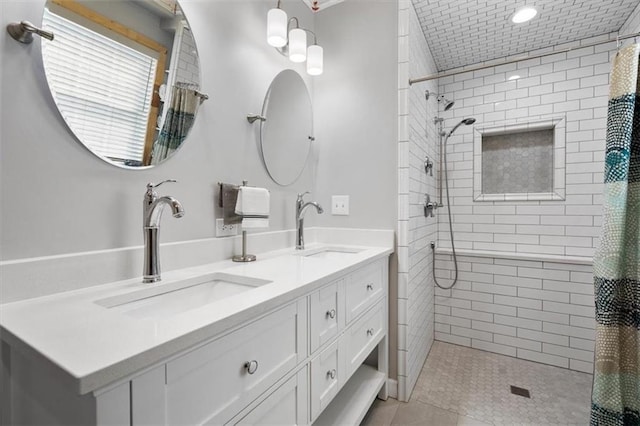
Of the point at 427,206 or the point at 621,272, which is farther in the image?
the point at 427,206

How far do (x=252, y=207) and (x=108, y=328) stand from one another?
818 mm

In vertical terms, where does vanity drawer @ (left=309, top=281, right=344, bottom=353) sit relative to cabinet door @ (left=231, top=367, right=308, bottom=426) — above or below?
above

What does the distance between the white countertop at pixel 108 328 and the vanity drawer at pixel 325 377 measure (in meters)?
0.32

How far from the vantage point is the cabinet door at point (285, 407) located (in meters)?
0.79

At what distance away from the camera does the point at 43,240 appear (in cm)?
82

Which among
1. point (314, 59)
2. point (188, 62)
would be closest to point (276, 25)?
point (314, 59)

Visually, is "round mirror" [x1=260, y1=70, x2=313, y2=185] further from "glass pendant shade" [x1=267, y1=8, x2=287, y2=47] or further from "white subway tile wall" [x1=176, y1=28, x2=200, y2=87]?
"white subway tile wall" [x1=176, y1=28, x2=200, y2=87]

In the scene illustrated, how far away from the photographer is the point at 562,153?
93.1 inches

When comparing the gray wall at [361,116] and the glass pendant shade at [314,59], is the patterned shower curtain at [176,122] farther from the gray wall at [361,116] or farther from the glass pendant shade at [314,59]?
the gray wall at [361,116]

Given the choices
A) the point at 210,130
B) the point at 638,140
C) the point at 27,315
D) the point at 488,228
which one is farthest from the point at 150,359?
the point at 488,228

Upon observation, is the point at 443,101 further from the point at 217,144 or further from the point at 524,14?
the point at 217,144

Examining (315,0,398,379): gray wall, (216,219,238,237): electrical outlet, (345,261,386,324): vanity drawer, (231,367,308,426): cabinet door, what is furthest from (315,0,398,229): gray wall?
(231,367,308,426): cabinet door

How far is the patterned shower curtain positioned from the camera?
1.11 m

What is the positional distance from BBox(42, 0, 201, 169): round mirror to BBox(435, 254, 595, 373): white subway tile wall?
2.36 m
